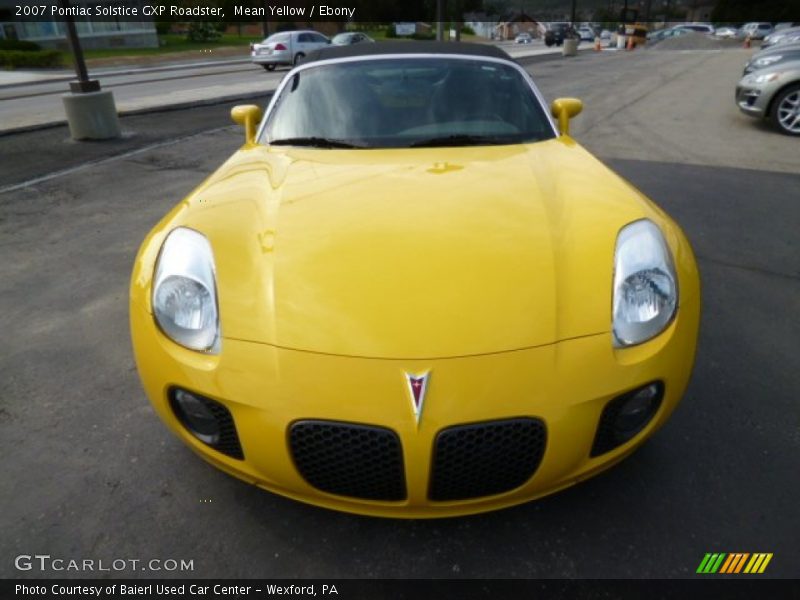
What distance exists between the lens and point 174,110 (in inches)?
431

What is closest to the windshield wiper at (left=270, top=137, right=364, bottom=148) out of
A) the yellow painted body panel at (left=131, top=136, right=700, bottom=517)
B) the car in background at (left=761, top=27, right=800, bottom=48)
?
the yellow painted body panel at (left=131, top=136, right=700, bottom=517)

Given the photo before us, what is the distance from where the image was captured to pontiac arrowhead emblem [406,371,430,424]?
4.68ft

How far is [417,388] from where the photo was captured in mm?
1438

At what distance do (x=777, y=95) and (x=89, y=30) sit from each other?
41989mm

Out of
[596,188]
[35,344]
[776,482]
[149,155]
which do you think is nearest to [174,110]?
[149,155]

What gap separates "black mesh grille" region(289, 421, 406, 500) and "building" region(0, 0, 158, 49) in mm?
40905

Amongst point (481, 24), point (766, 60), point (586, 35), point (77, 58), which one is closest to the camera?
point (77, 58)

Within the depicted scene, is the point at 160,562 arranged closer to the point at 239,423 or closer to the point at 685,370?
the point at 239,423

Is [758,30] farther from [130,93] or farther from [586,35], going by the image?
[130,93]

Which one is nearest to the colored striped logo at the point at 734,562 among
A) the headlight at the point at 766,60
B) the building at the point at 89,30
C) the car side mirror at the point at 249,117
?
the car side mirror at the point at 249,117

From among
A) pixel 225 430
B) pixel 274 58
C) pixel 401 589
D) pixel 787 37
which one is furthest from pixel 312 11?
pixel 401 589

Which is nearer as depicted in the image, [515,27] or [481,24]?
[481,24]

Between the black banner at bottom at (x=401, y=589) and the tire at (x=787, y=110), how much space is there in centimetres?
831

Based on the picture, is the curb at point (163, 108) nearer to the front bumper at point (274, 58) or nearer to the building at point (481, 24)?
the front bumper at point (274, 58)
